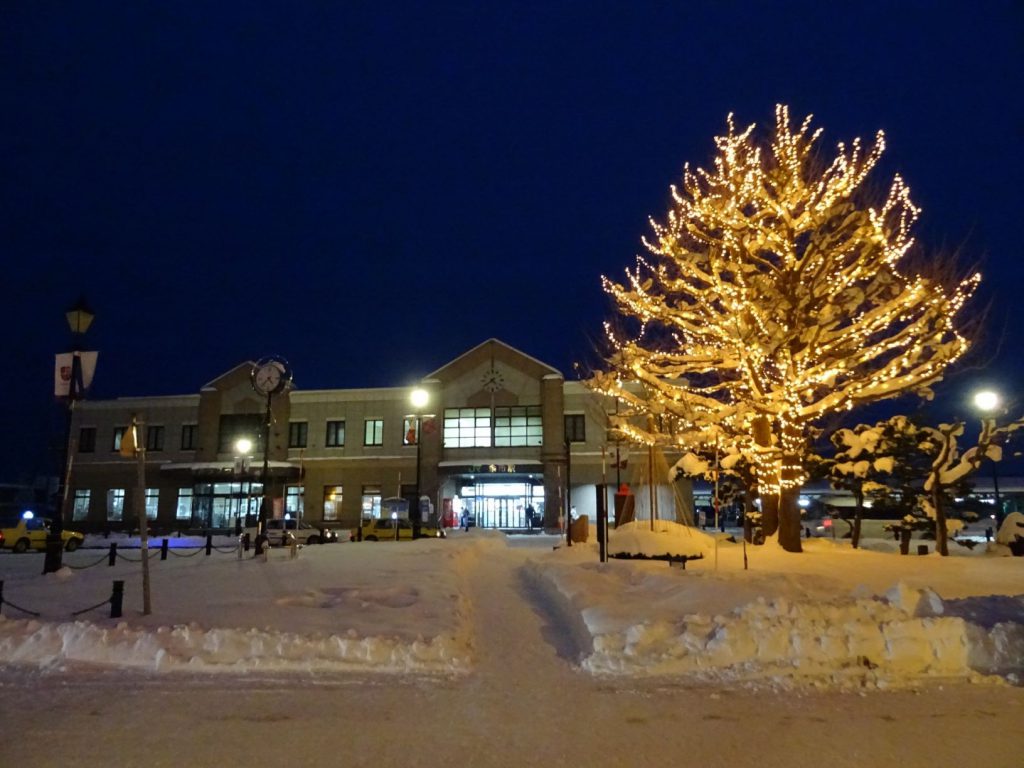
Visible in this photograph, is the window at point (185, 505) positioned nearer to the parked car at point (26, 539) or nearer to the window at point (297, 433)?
the window at point (297, 433)

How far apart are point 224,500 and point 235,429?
16.3 feet

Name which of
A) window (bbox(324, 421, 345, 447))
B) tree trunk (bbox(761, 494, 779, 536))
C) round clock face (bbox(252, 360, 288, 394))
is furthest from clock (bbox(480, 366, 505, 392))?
tree trunk (bbox(761, 494, 779, 536))

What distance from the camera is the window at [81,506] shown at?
55.7 metres

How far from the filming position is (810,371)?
2034 centimetres

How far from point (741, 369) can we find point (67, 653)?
17.1m

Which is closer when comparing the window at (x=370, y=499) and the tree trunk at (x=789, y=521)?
the tree trunk at (x=789, y=521)

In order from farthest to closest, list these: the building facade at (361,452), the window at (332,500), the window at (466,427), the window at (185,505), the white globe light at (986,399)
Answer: the window at (185,505), the window at (332,500), the window at (466,427), the building facade at (361,452), the white globe light at (986,399)

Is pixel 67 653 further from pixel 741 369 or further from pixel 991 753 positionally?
pixel 741 369

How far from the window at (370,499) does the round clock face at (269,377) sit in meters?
24.6

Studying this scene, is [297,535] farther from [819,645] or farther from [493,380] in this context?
[819,645]

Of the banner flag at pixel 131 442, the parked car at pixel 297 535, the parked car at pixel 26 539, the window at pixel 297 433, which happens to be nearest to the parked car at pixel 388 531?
the parked car at pixel 297 535

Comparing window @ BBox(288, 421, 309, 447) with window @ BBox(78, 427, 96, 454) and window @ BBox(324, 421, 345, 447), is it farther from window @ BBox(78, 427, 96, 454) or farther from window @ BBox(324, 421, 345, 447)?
window @ BBox(78, 427, 96, 454)

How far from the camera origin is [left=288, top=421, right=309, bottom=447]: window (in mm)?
53844

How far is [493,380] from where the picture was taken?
5144 cm
